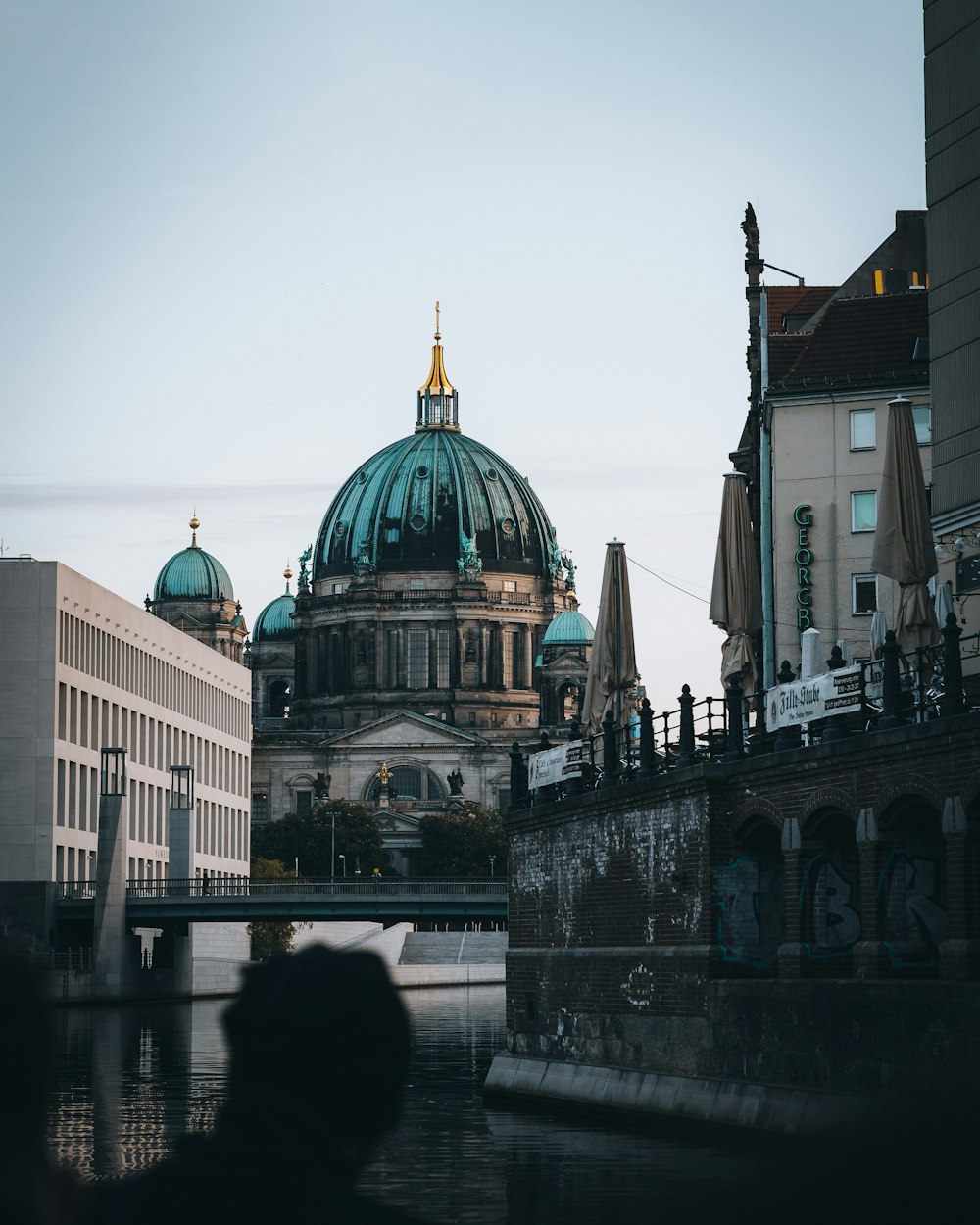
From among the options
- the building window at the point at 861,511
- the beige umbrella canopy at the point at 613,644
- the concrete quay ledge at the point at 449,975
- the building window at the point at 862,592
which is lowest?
the concrete quay ledge at the point at 449,975

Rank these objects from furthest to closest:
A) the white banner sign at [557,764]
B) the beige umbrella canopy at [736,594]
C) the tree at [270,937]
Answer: the tree at [270,937] < the white banner sign at [557,764] < the beige umbrella canopy at [736,594]

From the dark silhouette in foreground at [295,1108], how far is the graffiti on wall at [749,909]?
3317 cm

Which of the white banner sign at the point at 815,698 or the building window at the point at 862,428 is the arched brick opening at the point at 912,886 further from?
the building window at the point at 862,428

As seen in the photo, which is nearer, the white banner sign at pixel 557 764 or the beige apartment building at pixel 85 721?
the white banner sign at pixel 557 764

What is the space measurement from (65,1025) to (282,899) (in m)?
18.3

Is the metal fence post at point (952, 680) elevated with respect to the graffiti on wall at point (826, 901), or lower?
elevated

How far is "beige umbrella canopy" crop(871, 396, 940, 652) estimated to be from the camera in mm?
36250

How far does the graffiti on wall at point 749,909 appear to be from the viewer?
124ft

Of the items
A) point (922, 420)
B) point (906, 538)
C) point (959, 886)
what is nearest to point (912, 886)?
point (959, 886)

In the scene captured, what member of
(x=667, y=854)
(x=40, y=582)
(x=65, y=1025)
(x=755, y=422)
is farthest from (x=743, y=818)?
(x=40, y=582)

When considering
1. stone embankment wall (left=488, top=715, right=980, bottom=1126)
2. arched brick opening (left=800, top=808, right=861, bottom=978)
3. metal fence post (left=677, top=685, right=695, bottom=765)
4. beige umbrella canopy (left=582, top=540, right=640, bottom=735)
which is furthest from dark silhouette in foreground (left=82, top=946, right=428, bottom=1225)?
beige umbrella canopy (left=582, top=540, right=640, bottom=735)

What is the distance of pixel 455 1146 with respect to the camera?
3591 cm

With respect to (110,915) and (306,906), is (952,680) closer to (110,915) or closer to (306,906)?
(306,906)

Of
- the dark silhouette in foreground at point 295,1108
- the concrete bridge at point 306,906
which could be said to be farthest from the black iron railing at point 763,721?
the concrete bridge at point 306,906
